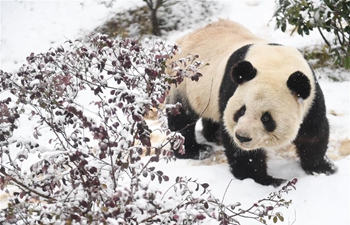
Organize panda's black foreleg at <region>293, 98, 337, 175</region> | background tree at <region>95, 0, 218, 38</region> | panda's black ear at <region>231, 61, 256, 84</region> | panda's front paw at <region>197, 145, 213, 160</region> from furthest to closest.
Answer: background tree at <region>95, 0, 218, 38</region>
panda's front paw at <region>197, 145, 213, 160</region>
panda's black foreleg at <region>293, 98, 337, 175</region>
panda's black ear at <region>231, 61, 256, 84</region>

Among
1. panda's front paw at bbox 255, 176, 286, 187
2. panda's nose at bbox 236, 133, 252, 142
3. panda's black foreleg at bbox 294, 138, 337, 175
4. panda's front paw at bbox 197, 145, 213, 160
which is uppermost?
panda's nose at bbox 236, 133, 252, 142

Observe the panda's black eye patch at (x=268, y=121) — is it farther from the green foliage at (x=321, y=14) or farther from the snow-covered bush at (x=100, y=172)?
the green foliage at (x=321, y=14)

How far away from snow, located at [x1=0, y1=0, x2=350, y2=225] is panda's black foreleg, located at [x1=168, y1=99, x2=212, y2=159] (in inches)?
6.8

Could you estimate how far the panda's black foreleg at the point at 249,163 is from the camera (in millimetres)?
4508

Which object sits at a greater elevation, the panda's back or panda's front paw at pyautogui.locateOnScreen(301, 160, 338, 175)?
the panda's back

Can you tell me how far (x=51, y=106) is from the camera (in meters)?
3.24

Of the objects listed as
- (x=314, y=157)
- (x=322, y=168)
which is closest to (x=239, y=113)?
(x=314, y=157)

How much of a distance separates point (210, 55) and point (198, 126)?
1.52 metres

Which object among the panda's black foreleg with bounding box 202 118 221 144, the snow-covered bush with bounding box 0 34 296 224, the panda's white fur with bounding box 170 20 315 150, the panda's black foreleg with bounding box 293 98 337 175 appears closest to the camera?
the snow-covered bush with bounding box 0 34 296 224

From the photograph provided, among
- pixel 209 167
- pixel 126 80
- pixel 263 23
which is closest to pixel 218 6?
pixel 263 23

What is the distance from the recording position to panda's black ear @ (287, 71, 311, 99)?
3.61 metres

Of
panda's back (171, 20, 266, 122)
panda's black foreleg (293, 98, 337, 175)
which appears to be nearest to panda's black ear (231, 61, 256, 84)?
panda's black foreleg (293, 98, 337, 175)

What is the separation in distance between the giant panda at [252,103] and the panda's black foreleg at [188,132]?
12 millimetres

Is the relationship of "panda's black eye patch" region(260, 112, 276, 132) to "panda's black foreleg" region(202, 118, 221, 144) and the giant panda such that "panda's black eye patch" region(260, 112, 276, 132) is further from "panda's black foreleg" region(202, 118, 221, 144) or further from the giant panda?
"panda's black foreleg" region(202, 118, 221, 144)
